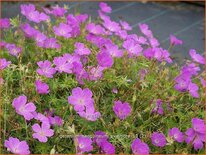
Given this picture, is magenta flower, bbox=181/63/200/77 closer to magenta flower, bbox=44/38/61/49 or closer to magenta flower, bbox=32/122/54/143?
magenta flower, bbox=44/38/61/49

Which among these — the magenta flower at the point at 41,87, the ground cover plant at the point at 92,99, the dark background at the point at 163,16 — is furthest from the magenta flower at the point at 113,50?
the dark background at the point at 163,16

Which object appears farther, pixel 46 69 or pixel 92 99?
pixel 46 69

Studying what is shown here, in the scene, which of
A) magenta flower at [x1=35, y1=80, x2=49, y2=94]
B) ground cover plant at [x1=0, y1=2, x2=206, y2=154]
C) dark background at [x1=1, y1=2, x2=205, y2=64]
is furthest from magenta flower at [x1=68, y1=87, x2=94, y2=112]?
dark background at [x1=1, y1=2, x2=205, y2=64]

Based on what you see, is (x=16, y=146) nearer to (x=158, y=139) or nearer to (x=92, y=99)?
(x=92, y=99)

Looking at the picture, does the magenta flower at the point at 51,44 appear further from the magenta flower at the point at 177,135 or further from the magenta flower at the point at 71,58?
the magenta flower at the point at 177,135

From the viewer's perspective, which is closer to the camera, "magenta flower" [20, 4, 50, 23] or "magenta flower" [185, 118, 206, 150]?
"magenta flower" [185, 118, 206, 150]

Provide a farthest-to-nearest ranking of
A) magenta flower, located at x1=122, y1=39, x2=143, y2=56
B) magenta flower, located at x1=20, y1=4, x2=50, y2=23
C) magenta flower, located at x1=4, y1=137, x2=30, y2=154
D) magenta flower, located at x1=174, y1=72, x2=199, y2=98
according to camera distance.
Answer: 1. magenta flower, located at x1=20, y1=4, x2=50, y2=23
2. magenta flower, located at x1=122, y1=39, x2=143, y2=56
3. magenta flower, located at x1=174, y1=72, x2=199, y2=98
4. magenta flower, located at x1=4, y1=137, x2=30, y2=154

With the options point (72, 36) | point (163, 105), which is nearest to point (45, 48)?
point (72, 36)

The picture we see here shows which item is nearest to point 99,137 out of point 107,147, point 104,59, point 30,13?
point 107,147
